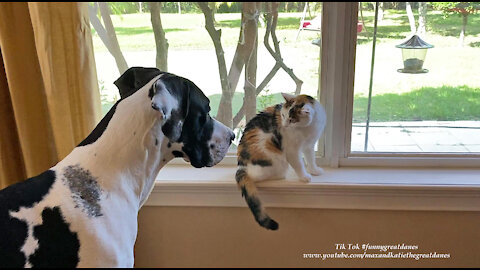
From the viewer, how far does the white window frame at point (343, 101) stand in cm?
153

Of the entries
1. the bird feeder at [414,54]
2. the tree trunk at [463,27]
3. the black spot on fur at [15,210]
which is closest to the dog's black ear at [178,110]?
the black spot on fur at [15,210]

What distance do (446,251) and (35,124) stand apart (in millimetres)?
1393

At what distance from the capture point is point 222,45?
63.9 inches

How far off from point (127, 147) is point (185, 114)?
0.48ft

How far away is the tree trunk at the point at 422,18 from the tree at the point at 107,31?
97cm

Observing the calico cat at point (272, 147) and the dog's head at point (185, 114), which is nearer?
the dog's head at point (185, 114)

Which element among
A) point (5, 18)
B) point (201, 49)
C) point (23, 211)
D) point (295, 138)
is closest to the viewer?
point (23, 211)

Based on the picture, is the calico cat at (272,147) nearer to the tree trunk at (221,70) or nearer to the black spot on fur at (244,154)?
the black spot on fur at (244,154)

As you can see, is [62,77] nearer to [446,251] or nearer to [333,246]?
[333,246]

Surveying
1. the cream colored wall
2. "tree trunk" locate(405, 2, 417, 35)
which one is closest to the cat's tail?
the cream colored wall

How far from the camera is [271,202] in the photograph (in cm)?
159

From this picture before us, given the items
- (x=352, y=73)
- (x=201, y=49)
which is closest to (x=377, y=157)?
(x=352, y=73)

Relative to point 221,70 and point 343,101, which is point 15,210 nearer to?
point 221,70

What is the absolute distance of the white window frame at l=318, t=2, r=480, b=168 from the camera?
5.00ft
